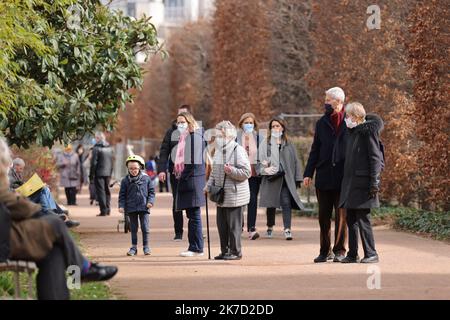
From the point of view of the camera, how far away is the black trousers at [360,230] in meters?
15.6

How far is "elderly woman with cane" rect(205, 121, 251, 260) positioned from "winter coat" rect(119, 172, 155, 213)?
1429 mm

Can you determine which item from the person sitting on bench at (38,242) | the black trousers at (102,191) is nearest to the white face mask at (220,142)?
the person sitting on bench at (38,242)

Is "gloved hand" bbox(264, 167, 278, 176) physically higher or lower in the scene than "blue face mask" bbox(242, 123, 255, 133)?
lower

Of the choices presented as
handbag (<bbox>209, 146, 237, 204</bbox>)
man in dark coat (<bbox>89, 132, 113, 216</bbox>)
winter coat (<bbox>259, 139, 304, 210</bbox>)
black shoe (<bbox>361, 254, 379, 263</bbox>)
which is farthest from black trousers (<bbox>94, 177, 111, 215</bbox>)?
black shoe (<bbox>361, 254, 379, 263</bbox>)

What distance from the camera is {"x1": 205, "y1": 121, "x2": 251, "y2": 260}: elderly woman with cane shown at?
16.5 m

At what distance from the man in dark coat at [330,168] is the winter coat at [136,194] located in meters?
2.59

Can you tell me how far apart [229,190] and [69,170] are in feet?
62.1

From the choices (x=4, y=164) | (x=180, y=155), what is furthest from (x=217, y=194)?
(x=4, y=164)

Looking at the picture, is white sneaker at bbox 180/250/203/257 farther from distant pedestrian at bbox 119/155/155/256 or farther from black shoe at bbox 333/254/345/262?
black shoe at bbox 333/254/345/262

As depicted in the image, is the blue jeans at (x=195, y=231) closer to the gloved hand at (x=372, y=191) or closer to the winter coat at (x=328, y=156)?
the winter coat at (x=328, y=156)

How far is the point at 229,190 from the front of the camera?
54.1 ft

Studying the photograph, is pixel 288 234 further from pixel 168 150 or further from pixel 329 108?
pixel 329 108

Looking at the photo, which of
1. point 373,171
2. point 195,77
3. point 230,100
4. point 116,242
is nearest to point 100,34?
point 116,242
